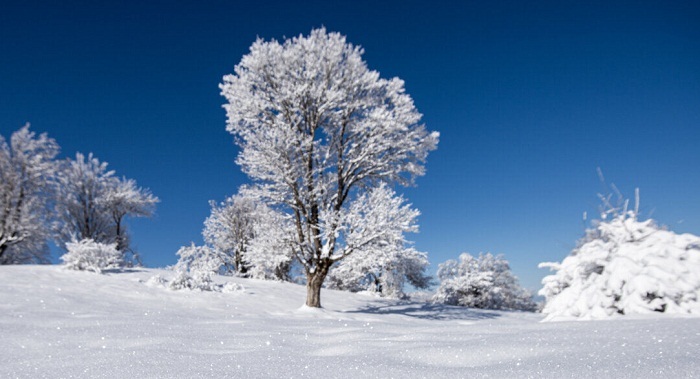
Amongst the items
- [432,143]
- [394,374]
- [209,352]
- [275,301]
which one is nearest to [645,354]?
[394,374]

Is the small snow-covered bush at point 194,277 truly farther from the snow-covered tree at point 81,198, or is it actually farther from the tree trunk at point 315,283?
the snow-covered tree at point 81,198

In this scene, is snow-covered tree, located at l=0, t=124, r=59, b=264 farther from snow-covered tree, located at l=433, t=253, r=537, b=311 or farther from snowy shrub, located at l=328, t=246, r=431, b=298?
snow-covered tree, located at l=433, t=253, r=537, b=311

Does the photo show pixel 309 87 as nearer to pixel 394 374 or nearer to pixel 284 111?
pixel 284 111

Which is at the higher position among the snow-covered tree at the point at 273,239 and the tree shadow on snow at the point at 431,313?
the snow-covered tree at the point at 273,239

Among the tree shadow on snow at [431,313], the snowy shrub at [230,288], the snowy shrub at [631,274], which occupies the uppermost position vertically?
the snowy shrub at [631,274]

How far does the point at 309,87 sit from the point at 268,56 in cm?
142

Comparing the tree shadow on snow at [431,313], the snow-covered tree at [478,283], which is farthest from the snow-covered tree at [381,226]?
the snow-covered tree at [478,283]

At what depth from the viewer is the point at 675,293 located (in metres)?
4.57

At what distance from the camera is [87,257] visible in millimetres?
10469

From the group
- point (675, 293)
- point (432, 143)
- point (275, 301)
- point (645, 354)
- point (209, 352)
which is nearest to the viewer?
point (645, 354)

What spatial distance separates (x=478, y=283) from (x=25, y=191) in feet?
84.8

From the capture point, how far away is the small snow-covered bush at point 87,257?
1019cm

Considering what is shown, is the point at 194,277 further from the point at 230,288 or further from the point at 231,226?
the point at 231,226

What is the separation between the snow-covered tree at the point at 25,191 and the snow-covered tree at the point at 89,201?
776 mm
